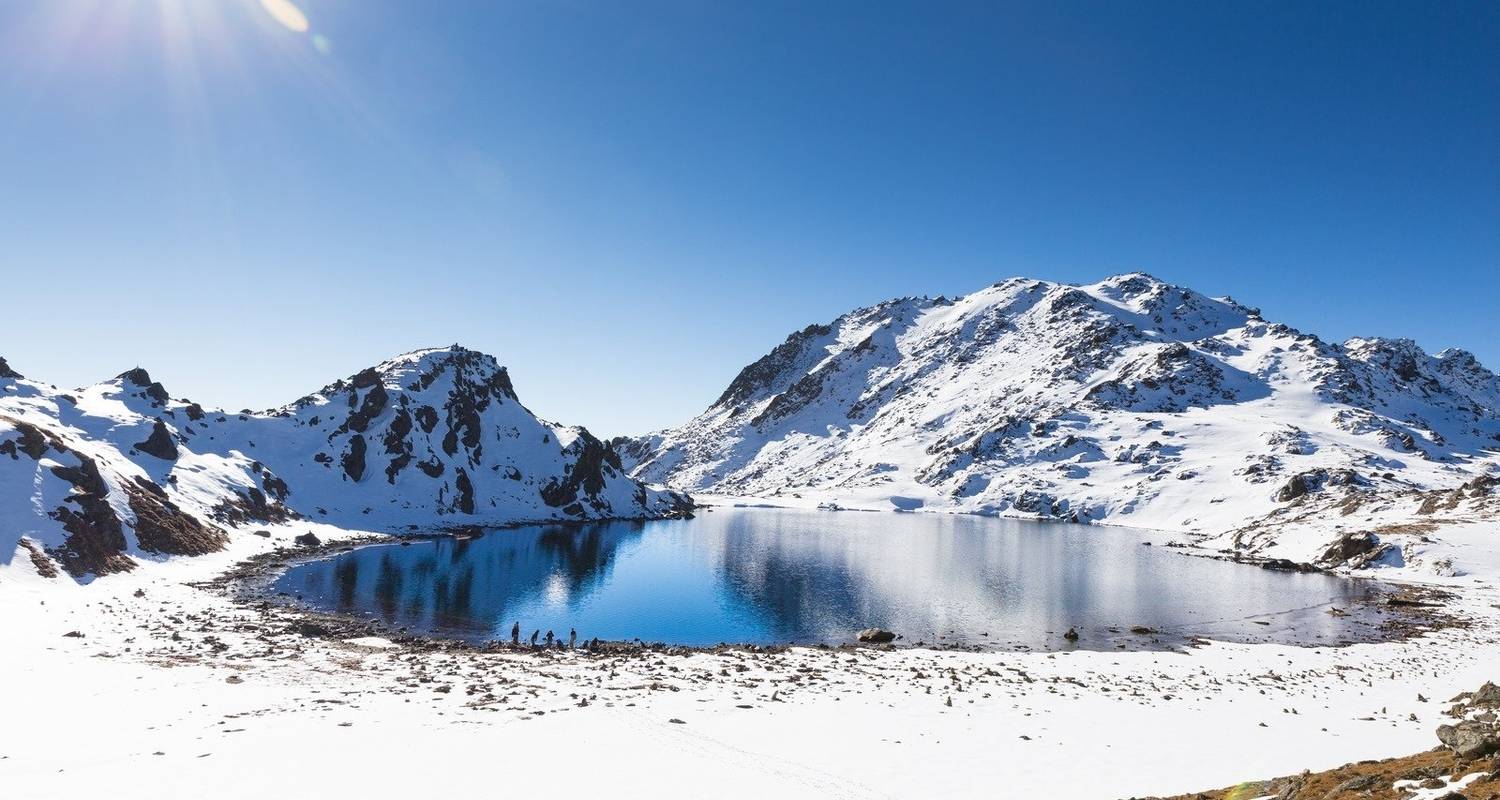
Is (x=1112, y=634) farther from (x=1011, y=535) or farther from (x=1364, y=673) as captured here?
(x=1011, y=535)

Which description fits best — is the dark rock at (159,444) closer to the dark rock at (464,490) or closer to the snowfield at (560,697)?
the snowfield at (560,697)

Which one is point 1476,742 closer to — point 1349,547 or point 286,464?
point 1349,547

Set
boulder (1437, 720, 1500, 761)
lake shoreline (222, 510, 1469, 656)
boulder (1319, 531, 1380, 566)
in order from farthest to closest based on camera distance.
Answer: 1. boulder (1319, 531, 1380, 566)
2. lake shoreline (222, 510, 1469, 656)
3. boulder (1437, 720, 1500, 761)

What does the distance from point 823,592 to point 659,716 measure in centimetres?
5062

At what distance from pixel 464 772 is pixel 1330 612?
79208 mm

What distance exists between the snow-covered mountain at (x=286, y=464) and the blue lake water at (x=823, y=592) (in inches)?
651

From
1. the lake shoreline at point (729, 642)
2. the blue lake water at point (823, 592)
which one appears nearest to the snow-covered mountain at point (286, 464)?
the lake shoreline at point (729, 642)

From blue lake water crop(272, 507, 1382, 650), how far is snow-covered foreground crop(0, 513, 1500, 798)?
37.4ft

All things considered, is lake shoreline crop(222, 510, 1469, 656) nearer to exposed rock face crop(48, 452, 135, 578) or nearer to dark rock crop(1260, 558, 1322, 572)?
exposed rock face crop(48, 452, 135, 578)

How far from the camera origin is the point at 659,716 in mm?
30656

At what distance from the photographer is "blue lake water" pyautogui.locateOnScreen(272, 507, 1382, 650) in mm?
60625

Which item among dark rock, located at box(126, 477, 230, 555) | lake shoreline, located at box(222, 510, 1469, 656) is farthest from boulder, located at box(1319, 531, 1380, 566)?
dark rock, located at box(126, 477, 230, 555)

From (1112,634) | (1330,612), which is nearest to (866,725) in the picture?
(1112,634)

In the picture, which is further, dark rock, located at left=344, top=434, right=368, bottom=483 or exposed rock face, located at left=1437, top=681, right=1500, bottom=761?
dark rock, located at left=344, top=434, right=368, bottom=483
